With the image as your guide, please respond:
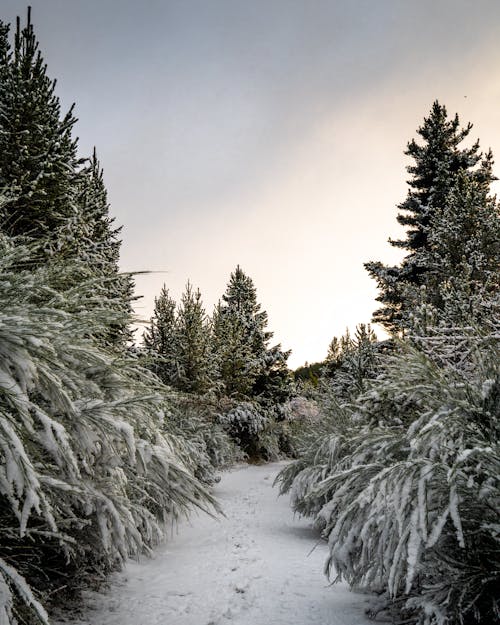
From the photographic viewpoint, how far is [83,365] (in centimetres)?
335

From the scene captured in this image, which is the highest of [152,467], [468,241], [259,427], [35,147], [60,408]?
[35,147]

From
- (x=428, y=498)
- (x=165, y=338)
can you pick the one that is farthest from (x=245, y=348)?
(x=428, y=498)

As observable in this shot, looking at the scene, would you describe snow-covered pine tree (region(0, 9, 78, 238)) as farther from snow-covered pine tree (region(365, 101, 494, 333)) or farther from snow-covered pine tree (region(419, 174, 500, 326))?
snow-covered pine tree (region(365, 101, 494, 333))

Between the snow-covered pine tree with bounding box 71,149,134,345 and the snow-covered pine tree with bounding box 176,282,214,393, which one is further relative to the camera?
the snow-covered pine tree with bounding box 176,282,214,393

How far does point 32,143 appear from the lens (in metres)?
8.81

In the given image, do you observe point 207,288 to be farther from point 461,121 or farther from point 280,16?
point 461,121

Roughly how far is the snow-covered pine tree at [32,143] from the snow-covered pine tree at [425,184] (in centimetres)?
1647

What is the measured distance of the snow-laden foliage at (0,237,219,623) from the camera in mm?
2307

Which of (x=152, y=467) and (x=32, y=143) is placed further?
(x=32, y=143)

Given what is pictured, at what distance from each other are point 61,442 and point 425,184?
79.6 ft

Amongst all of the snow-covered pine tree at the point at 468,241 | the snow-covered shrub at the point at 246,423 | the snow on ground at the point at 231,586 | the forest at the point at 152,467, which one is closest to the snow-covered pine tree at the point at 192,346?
the snow-covered shrub at the point at 246,423

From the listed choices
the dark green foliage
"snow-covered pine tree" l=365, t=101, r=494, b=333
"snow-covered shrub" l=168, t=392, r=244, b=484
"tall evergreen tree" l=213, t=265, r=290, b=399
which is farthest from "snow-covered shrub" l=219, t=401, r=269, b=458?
"snow-covered pine tree" l=365, t=101, r=494, b=333

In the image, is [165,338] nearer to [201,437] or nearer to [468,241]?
[201,437]

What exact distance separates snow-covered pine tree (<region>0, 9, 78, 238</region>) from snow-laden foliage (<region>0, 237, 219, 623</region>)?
604cm
